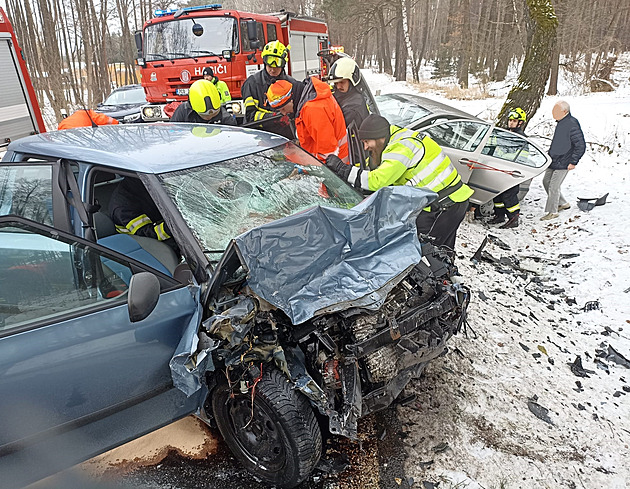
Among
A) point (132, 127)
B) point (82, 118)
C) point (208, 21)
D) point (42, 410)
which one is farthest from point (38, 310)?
point (208, 21)

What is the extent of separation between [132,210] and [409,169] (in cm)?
222

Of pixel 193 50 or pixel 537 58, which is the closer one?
pixel 537 58

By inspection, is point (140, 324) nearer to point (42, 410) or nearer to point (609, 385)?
point (42, 410)

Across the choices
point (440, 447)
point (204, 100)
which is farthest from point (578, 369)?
point (204, 100)

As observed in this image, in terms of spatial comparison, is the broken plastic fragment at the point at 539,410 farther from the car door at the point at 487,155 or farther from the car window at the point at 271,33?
the car window at the point at 271,33

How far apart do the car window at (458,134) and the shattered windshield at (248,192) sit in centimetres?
355

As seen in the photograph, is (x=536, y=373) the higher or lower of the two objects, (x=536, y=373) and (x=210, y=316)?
the lower

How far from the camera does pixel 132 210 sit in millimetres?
3250

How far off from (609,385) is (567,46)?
26.7 meters

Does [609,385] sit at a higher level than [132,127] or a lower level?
lower

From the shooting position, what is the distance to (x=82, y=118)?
15.5ft

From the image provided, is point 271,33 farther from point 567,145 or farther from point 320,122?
point 567,145

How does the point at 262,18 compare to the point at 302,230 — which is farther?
the point at 262,18

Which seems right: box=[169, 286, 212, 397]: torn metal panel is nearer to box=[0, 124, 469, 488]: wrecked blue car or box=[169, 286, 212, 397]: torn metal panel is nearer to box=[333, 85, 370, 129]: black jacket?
box=[0, 124, 469, 488]: wrecked blue car
